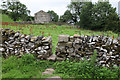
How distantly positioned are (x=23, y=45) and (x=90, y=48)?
146 inches

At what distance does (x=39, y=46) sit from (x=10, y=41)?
→ 1990 millimetres

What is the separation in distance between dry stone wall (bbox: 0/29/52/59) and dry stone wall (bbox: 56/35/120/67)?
69 centimetres

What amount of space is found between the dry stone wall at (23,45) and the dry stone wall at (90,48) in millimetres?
694

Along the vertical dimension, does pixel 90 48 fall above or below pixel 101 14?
below

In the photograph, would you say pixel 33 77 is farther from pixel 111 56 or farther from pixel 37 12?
pixel 37 12

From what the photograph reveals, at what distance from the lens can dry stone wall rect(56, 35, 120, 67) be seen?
5109 mm

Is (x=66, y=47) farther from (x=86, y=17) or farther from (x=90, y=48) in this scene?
(x=86, y=17)

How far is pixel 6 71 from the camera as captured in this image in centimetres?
480

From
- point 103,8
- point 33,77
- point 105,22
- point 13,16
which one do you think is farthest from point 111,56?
point 13,16

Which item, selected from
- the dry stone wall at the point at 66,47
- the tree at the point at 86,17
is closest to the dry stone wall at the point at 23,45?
the dry stone wall at the point at 66,47

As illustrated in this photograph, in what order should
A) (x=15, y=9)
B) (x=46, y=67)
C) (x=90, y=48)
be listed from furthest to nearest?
(x=15, y=9), (x=90, y=48), (x=46, y=67)

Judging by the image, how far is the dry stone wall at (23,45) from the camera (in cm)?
594

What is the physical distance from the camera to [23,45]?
20.9 ft

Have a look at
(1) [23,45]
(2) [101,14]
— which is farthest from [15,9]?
(1) [23,45]
